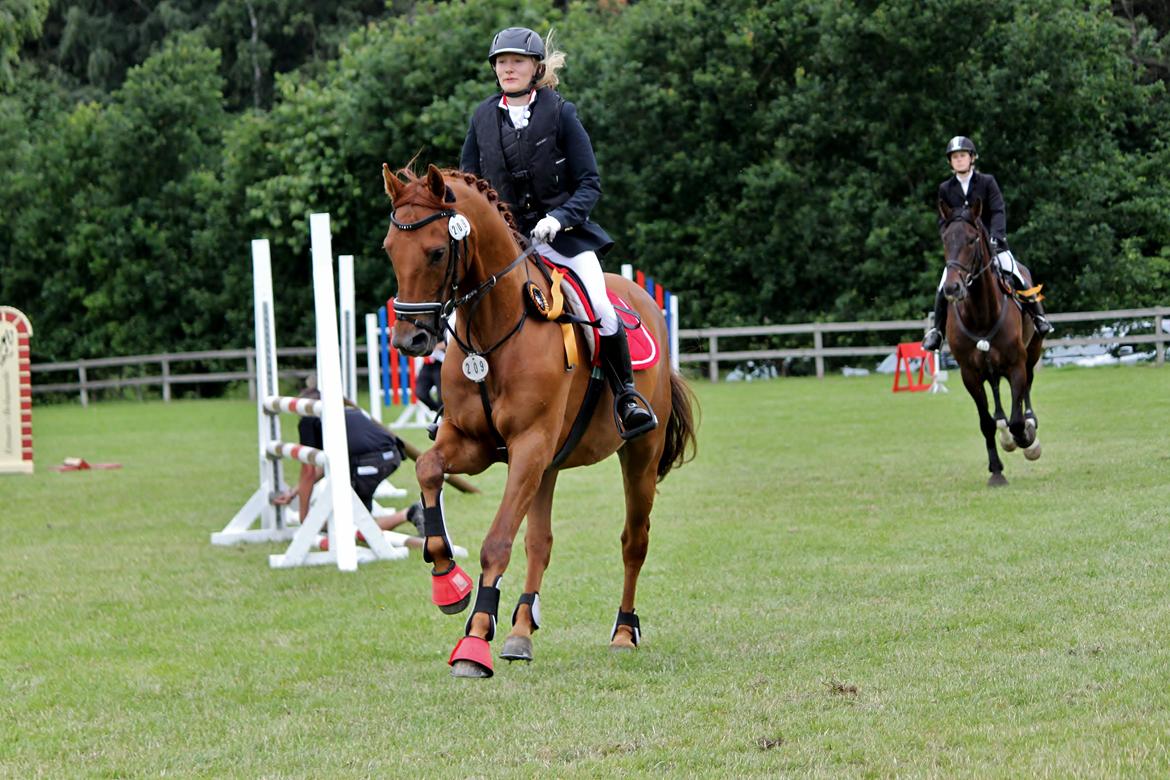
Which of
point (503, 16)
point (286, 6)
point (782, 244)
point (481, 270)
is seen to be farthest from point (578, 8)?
point (481, 270)

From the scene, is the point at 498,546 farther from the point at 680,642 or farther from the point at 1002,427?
the point at 1002,427

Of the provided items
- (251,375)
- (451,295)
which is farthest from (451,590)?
(251,375)

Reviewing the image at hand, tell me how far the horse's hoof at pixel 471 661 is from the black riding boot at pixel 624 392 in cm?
161

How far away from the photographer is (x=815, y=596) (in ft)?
29.1

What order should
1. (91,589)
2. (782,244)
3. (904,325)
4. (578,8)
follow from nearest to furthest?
1. (91,589)
2. (904,325)
3. (782,244)
4. (578,8)

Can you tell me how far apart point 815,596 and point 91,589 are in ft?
16.5

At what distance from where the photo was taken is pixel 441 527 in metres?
6.75

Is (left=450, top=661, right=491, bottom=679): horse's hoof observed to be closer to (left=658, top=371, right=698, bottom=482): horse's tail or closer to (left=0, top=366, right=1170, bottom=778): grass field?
(left=0, top=366, right=1170, bottom=778): grass field

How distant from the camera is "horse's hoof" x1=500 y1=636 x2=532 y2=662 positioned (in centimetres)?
688

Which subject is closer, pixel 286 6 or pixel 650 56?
pixel 650 56

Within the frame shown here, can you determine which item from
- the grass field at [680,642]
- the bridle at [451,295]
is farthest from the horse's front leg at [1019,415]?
the bridle at [451,295]

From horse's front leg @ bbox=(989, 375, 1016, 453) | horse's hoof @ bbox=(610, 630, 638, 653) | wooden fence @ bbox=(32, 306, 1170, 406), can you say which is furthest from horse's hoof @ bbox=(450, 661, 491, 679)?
wooden fence @ bbox=(32, 306, 1170, 406)

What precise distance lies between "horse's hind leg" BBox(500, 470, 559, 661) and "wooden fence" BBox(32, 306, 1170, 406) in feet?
78.5

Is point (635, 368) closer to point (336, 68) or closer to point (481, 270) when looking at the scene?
point (481, 270)
